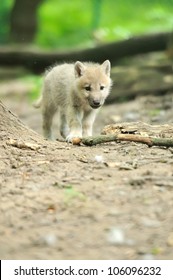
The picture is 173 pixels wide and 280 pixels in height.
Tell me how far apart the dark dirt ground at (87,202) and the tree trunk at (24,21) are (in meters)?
13.5

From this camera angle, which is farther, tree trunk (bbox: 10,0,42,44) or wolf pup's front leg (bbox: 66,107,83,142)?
tree trunk (bbox: 10,0,42,44)

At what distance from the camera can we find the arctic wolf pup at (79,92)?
24.9 feet

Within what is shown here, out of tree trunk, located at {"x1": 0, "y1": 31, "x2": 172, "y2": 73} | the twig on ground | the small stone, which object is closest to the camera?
the small stone

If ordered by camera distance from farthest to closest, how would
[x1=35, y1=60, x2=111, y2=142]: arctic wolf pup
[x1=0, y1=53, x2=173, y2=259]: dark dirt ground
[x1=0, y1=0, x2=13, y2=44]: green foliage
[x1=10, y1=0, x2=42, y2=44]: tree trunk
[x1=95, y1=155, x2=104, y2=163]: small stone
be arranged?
[x1=0, y1=0, x2=13, y2=44]: green foliage
[x1=10, y1=0, x2=42, y2=44]: tree trunk
[x1=35, y1=60, x2=111, y2=142]: arctic wolf pup
[x1=95, y1=155, x2=104, y2=163]: small stone
[x1=0, y1=53, x2=173, y2=259]: dark dirt ground

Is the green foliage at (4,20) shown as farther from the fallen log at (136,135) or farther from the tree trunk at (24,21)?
the fallen log at (136,135)

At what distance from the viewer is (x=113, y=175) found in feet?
17.0

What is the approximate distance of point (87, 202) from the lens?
462 centimetres

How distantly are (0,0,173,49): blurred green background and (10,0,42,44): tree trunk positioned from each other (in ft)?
0.89

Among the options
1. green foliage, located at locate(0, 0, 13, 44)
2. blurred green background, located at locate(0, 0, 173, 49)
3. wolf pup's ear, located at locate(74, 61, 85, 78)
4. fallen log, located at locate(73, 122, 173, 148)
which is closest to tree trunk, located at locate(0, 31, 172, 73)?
blurred green background, located at locate(0, 0, 173, 49)

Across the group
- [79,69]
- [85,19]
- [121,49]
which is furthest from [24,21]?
[79,69]

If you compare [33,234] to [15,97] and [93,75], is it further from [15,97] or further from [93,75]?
[15,97]

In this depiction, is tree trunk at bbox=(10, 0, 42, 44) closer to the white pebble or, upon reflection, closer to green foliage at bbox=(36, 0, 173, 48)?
green foliage at bbox=(36, 0, 173, 48)

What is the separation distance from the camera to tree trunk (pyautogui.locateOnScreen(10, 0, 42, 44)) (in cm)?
1905

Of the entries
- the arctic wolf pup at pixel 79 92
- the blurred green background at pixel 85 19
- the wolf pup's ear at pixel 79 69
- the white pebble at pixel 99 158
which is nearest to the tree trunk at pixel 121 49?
the blurred green background at pixel 85 19
